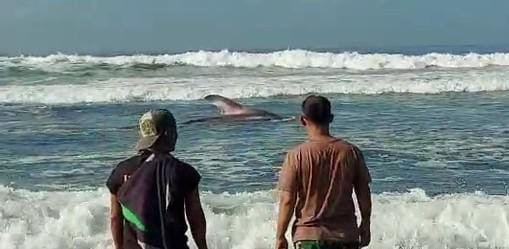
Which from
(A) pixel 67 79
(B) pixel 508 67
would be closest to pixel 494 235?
(A) pixel 67 79

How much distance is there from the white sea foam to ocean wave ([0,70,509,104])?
15712mm

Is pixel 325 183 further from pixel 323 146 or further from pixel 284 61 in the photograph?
pixel 284 61


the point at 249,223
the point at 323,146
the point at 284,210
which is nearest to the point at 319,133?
the point at 323,146

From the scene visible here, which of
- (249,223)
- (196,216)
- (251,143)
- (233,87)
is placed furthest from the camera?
(233,87)

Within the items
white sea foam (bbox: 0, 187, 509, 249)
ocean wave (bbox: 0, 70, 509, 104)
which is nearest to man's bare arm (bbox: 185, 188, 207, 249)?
white sea foam (bbox: 0, 187, 509, 249)

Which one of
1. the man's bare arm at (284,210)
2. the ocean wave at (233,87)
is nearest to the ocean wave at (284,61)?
the ocean wave at (233,87)

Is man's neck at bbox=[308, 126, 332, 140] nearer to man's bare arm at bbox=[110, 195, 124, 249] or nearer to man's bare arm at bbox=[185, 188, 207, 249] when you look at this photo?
man's bare arm at bbox=[185, 188, 207, 249]

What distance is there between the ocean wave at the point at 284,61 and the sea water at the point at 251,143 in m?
0.43

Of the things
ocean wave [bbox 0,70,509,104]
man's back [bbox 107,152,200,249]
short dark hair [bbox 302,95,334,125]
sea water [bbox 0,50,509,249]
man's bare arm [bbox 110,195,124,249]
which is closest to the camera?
man's back [bbox 107,152,200,249]

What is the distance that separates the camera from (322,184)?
15.8 ft

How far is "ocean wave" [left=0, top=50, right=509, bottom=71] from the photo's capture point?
36125 millimetres

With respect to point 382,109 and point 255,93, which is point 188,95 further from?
point 382,109

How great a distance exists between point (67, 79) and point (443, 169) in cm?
2108

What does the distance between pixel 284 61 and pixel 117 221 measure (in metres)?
33.8
